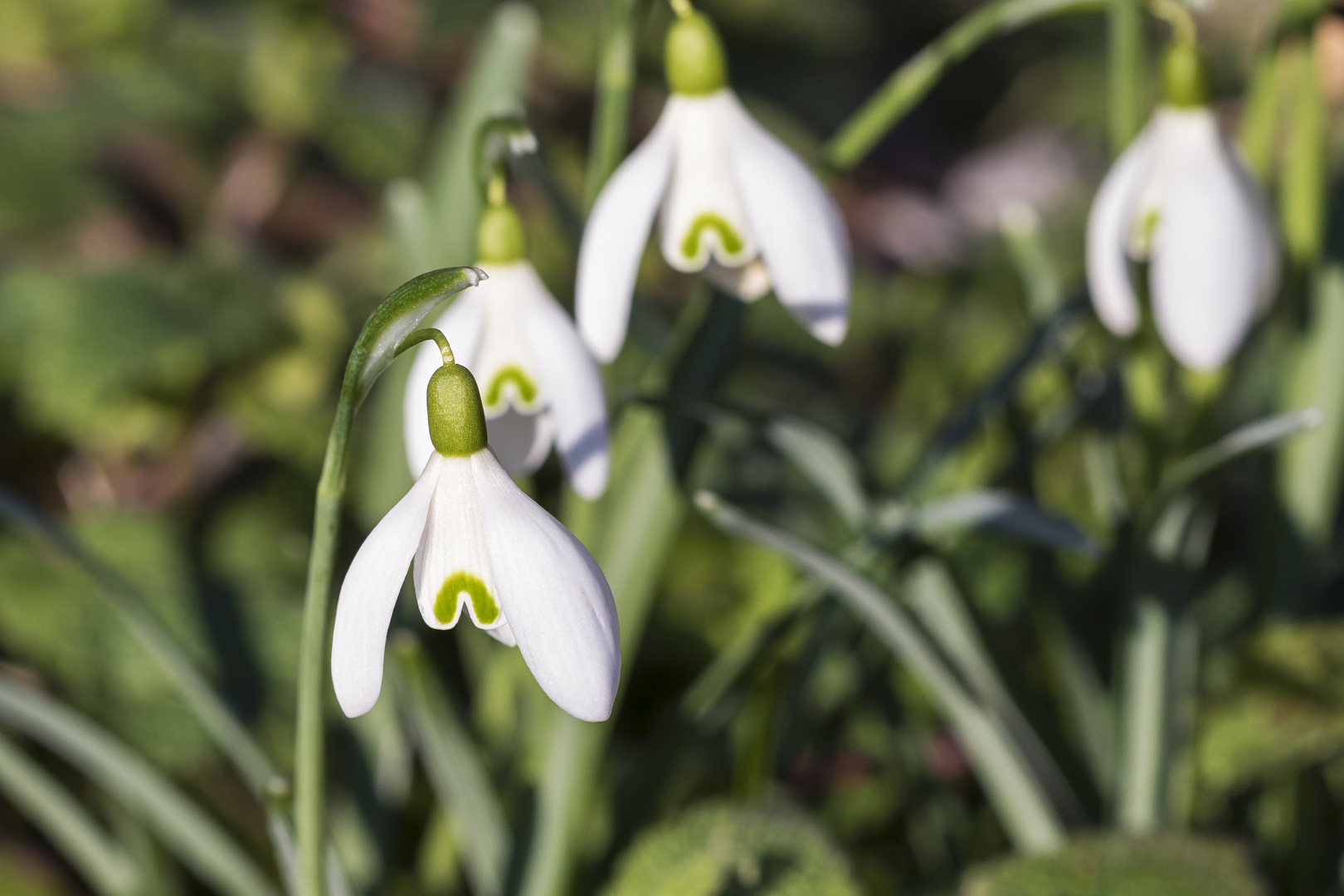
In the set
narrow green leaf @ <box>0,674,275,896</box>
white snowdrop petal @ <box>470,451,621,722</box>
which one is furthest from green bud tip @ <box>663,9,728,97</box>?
narrow green leaf @ <box>0,674,275,896</box>

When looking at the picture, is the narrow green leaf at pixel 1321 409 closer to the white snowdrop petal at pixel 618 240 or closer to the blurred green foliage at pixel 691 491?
the blurred green foliage at pixel 691 491

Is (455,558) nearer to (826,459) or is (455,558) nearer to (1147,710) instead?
(826,459)

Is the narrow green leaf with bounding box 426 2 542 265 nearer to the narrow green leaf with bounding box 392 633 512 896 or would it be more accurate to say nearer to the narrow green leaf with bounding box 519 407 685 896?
the narrow green leaf with bounding box 519 407 685 896

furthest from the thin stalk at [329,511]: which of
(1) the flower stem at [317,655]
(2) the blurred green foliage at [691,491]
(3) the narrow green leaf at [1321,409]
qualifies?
(3) the narrow green leaf at [1321,409]

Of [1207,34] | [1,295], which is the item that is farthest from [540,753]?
[1207,34]

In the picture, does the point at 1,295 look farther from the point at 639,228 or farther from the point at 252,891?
the point at 639,228

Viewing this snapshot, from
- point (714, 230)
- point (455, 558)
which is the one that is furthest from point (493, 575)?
point (714, 230)

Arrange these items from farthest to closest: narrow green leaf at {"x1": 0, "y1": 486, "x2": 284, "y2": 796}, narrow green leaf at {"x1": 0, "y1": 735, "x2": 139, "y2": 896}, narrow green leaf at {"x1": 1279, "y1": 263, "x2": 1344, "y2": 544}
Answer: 1. narrow green leaf at {"x1": 1279, "y1": 263, "x2": 1344, "y2": 544}
2. narrow green leaf at {"x1": 0, "y1": 735, "x2": 139, "y2": 896}
3. narrow green leaf at {"x1": 0, "y1": 486, "x2": 284, "y2": 796}
